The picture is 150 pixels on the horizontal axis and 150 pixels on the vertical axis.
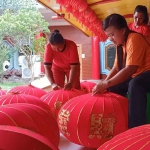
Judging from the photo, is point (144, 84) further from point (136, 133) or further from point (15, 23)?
point (15, 23)

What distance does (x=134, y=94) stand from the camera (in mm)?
1968

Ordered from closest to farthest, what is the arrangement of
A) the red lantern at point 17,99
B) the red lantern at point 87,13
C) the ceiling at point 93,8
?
1. the red lantern at point 17,99
2. the ceiling at point 93,8
3. the red lantern at point 87,13

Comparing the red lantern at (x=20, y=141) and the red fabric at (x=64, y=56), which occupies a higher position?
the red fabric at (x=64, y=56)

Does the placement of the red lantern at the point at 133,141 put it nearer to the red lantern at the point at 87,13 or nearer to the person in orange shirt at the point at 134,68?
the person in orange shirt at the point at 134,68

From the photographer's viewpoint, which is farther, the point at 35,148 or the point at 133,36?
the point at 133,36

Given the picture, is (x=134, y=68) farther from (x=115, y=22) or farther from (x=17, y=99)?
(x=17, y=99)

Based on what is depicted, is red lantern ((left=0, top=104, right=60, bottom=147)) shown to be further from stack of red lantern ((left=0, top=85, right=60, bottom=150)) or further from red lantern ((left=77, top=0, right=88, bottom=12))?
red lantern ((left=77, top=0, right=88, bottom=12))

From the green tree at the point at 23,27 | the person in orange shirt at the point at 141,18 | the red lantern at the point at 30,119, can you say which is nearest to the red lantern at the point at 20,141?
the red lantern at the point at 30,119

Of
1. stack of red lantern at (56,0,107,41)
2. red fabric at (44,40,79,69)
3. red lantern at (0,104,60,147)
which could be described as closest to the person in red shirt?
red fabric at (44,40,79,69)

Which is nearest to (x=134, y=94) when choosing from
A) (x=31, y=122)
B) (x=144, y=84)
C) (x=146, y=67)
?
(x=144, y=84)

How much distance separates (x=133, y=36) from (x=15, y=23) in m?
7.04

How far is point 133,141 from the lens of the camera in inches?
43.3

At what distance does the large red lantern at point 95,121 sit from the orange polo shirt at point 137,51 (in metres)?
0.34

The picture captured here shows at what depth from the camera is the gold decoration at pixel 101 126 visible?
209 cm
